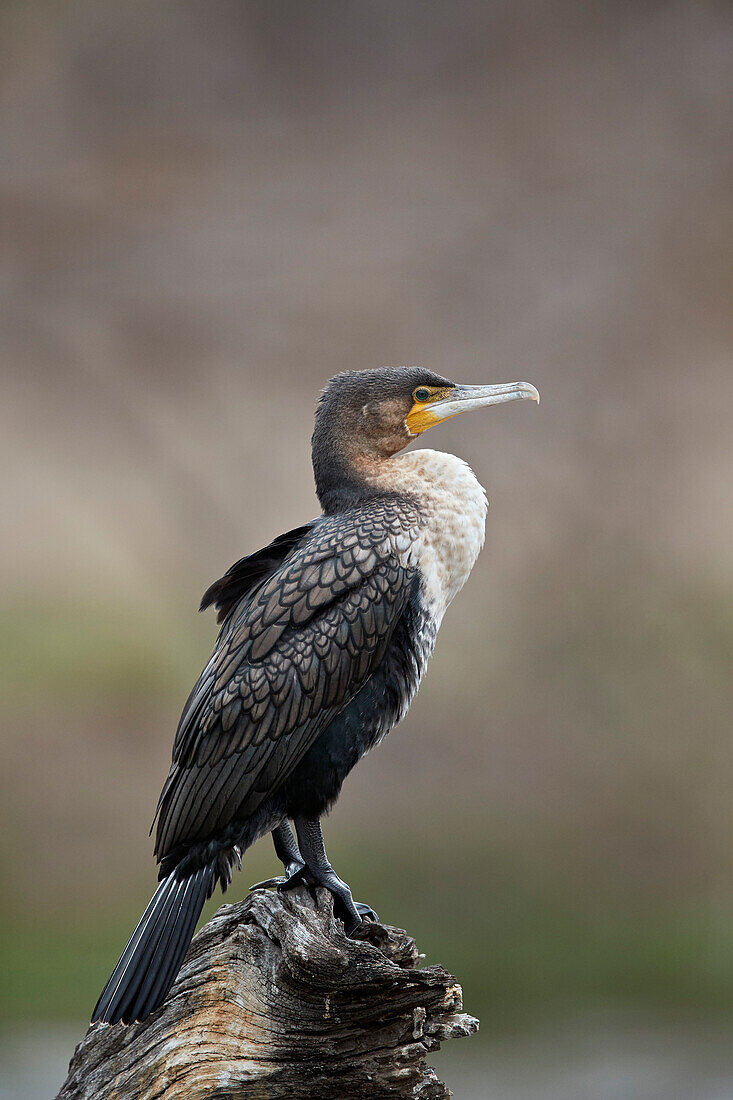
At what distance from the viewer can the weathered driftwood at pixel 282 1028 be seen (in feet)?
7.88

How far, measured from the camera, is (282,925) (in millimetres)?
2566

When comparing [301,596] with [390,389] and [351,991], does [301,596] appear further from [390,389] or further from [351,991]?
[351,991]

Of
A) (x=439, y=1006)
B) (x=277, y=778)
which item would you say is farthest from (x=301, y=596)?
(x=439, y=1006)

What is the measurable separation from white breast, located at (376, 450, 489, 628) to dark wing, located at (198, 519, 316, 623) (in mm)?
301

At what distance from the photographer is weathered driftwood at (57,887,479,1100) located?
7.88 feet

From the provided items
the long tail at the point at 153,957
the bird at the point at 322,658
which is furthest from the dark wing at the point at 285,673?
the long tail at the point at 153,957

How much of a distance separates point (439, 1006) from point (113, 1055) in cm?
80

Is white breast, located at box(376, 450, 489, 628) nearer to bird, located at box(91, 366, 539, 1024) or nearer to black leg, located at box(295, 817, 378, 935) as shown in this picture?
bird, located at box(91, 366, 539, 1024)

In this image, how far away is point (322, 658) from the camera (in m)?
2.50

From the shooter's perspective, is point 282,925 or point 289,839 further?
point 289,839

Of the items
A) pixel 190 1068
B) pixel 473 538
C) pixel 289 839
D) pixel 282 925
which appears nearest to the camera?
pixel 190 1068

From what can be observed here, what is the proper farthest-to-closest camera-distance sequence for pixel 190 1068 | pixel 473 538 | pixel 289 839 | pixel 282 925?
pixel 289 839 → pixel 473 538 → pixel 282 925 → pixel 190 1068

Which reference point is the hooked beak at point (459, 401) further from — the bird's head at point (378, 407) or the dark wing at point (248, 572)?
the dark wing at point (248, 572)

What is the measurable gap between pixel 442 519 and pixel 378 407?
13.7 inches
